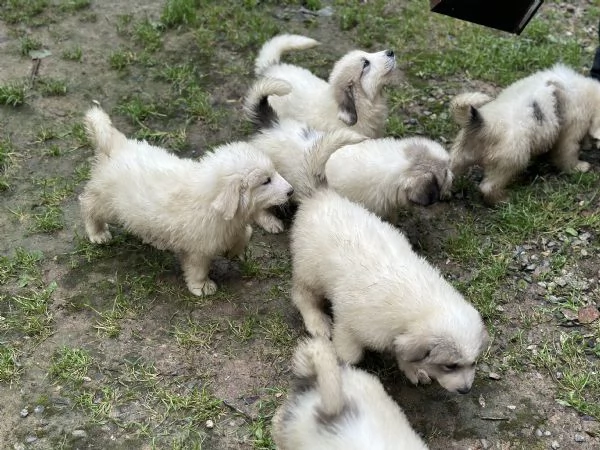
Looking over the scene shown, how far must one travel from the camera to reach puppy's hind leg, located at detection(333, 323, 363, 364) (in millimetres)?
4410

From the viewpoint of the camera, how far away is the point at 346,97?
590 cm

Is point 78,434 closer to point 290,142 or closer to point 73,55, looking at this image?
point 290,142

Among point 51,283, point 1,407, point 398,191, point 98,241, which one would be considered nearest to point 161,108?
point 98,241

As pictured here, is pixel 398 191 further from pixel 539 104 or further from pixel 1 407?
pixel 1 407

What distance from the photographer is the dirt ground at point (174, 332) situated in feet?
14.3

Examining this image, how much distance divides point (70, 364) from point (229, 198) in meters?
1.60

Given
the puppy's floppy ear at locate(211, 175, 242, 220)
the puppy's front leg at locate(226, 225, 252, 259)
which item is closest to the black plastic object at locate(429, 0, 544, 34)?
the puppy's floppy ear at locate(211, 175, 242, 220)

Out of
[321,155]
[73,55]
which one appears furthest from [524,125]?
[73,55]

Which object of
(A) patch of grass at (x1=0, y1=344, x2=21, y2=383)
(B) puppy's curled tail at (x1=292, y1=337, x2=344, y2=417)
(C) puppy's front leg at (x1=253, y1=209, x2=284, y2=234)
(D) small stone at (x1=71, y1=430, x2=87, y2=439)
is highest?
(B) puppy's curled tail at (x1=292, y1=337, x2=344, y2=417)

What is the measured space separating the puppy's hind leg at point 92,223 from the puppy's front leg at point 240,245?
108 cm

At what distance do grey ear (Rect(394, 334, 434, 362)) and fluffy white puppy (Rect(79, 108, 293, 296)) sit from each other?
1.46 m

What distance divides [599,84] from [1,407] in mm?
5578

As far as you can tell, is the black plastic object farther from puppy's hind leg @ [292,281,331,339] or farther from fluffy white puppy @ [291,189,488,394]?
puppy's hind leg @ [292,281,331,339]

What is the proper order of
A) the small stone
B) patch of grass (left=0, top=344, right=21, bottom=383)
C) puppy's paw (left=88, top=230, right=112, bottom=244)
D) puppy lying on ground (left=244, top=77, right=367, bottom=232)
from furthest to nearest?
puppy's paw (left=88, top=230, right=112, bottom=244) < puppy lying on ground (left=244, top=77, right=367, bottom=232) < patch of grass (left=0, top=344, right=21, bottom=383) < the small stone
